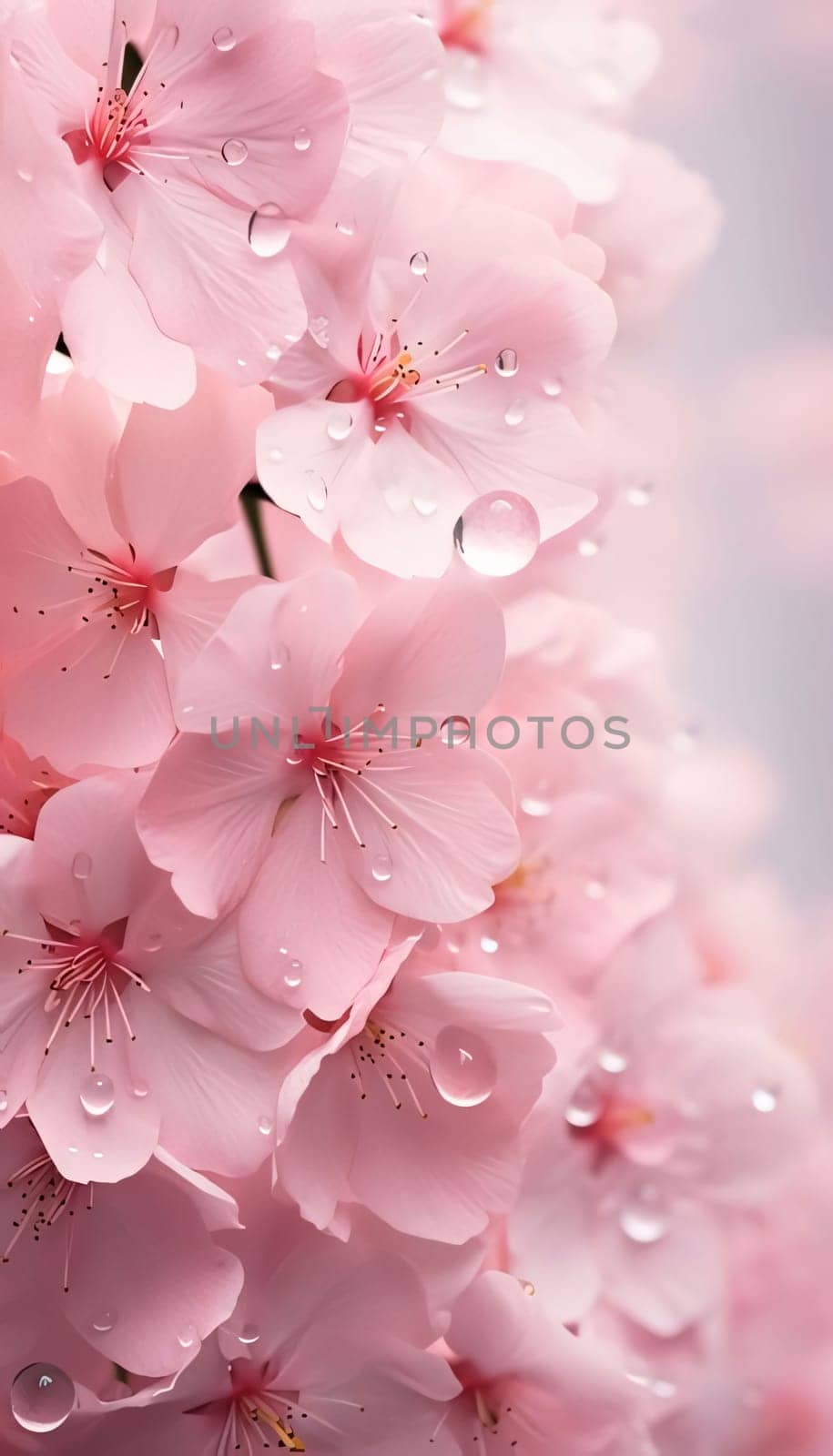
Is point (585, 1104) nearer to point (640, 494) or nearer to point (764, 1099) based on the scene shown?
point (764, 1099)

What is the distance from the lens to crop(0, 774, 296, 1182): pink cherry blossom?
0.90ft

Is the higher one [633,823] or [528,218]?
[528,218]

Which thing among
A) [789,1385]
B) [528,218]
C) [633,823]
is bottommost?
[789,1385]

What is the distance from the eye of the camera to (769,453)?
33 cm

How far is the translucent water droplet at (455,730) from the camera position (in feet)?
0.90

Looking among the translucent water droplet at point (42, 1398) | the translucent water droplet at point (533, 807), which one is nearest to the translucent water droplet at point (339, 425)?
the translucent water droplet at point (533, 807)

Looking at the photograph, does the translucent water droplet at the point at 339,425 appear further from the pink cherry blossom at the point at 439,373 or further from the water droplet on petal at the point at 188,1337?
Answer: the water droplet on petal at the point at 188,1337

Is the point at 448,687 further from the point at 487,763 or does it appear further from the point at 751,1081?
the point at 751,1081

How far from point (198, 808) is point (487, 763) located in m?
0.06

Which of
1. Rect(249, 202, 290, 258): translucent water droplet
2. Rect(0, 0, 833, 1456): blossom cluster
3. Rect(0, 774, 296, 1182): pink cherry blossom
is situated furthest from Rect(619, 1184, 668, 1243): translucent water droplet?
Rect(249, 202, 290, 258): translucent water droplet

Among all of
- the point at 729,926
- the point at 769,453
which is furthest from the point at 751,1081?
the point at 769,453

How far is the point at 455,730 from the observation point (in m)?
0.28

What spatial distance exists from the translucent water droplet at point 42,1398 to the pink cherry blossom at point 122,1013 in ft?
0.21

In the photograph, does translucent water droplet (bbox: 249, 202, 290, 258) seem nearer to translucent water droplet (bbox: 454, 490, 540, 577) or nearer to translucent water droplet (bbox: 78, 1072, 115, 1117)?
translucent water droplet (bbox: 454, 490, 540, 577)
